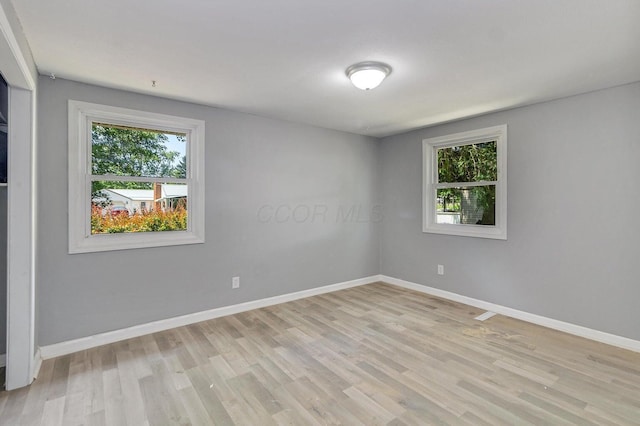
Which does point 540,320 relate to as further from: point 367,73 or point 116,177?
point 116,177

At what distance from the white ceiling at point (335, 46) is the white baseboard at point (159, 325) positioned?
7.51 feet

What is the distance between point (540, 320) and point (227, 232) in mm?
3565

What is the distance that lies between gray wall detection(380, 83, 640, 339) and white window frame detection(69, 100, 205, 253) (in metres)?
3.22

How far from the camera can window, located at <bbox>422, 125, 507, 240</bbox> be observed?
3.66 m

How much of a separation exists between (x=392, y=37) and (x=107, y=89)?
2578 mm

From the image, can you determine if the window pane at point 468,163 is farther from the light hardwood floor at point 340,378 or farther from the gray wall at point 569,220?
the light hardwood floor at point 340,378

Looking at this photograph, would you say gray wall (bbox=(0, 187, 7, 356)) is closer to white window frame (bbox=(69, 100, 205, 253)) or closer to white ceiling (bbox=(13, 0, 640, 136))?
white window frame (bbox=(69, 100, 205, 253))

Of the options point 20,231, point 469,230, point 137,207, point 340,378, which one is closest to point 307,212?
point 137,207

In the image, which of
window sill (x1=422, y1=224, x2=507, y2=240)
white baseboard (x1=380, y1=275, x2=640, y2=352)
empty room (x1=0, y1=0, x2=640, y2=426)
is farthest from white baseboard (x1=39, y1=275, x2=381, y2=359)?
window sill (x1=422, y1=224, x2=507, y2=240)

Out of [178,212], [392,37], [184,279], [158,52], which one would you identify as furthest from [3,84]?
[392,37]

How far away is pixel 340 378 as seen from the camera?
2291 millimetres

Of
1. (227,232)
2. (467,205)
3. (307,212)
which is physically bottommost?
(227,232)

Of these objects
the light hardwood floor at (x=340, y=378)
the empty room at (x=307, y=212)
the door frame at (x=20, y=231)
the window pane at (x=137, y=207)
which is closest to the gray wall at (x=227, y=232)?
the empty room at (x=307, y=212)

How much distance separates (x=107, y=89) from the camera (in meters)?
2.85
